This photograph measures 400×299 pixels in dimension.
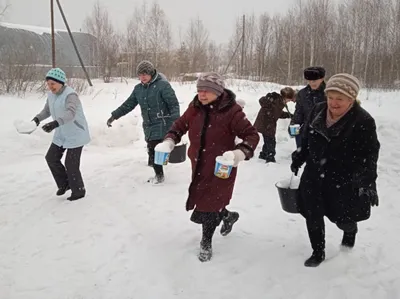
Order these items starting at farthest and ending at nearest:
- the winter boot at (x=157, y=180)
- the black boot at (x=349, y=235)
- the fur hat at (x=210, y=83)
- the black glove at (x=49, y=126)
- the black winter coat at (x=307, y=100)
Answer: the winter boot at (x=157, y=180)
the black winter coat at (x=307, y=100)
the black glove at (x=49, y=126)
the black boot at (x=349, y=235)
the fur hat at (x=210, y=83)

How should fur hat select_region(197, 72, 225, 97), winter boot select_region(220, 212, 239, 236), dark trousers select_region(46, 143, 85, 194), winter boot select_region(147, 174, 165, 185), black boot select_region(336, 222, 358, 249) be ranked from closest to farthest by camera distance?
fur hat select_region(197, 72, 225, 97)
black boot select_region(336, 222, 358, 249)
winter boot select_region(220, 212, 239, 236)
dark trousers select_region(46, 143, 85, 194)
winter boot select_region(147, 174, 165, 185)

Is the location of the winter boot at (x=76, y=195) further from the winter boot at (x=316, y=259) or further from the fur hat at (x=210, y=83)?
the winter boot at (x=316, y=259)

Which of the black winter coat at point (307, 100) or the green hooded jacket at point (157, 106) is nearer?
the green hooded jacket at point (157, 106)

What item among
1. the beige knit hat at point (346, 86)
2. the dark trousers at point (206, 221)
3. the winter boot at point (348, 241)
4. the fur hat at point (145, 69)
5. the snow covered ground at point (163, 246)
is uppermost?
the fur hat at point (145, 69)

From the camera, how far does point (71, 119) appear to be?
4223 mm

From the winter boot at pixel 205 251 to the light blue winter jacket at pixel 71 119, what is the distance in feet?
7.09

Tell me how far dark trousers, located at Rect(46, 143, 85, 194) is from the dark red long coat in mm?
2005

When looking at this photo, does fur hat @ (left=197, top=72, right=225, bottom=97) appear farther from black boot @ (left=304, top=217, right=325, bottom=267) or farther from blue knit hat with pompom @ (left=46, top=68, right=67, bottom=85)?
blue knit hat with pompom @ (left=46, top=68, right=67, bottom=85)

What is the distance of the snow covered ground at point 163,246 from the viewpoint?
2.90 m

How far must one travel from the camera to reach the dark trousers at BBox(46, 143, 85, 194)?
4.56m

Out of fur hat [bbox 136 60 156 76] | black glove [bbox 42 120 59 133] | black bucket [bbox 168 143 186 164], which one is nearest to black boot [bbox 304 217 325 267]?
black bucket [bbox 168 143 186 164]

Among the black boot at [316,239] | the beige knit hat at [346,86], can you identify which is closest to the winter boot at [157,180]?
the black boot at [316,239]

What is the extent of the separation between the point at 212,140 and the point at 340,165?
41.0 inches

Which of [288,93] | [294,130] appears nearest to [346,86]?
[294,130]
